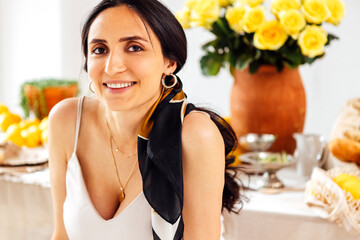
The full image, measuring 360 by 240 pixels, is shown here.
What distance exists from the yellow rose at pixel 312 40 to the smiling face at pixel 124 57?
71cm

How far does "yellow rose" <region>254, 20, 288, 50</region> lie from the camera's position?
170 cm

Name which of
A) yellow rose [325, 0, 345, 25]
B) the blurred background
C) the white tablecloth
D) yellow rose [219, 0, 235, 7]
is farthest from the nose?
the blurred background

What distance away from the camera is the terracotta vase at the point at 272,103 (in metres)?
1.88

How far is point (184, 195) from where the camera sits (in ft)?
4.13

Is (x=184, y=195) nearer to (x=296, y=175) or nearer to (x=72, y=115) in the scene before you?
(x=72, y=115)

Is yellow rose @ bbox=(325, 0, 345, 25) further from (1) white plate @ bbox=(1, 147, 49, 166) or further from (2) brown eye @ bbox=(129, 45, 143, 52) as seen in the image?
(1) white plate @ bbox=(1, 147, 49, 166)

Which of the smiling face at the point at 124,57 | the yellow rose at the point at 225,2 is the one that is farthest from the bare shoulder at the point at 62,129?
the yellow rose at the point at 225,2

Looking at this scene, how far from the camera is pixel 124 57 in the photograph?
117 centimetres

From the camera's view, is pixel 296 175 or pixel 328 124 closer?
pixel 296 175

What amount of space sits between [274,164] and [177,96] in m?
0.51

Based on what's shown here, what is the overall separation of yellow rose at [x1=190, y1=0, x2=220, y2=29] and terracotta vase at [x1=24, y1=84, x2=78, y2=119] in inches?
32.7

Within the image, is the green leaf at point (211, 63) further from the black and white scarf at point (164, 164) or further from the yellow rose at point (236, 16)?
the black and white scarf at point (164, 164)

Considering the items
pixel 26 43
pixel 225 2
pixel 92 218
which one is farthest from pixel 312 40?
pixel 26 43

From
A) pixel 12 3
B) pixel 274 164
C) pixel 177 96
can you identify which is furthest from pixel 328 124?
pixel 12 3
